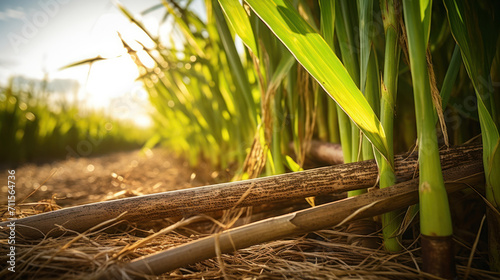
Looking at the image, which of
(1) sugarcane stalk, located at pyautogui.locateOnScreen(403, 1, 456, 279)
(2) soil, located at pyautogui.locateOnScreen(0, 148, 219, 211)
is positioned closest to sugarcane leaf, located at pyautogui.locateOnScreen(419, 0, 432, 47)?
(1) sugarcane stalk, located at pyautogui.locateOnScreen(403, 1, 456, 279)

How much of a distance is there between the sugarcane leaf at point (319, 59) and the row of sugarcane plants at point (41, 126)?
3.30 meters

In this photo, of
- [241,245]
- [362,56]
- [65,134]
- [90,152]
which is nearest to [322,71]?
[362,56]

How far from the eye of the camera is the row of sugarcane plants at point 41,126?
8.75 feet

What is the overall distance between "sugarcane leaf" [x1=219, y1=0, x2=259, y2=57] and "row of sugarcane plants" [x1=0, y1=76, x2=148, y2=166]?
3.14 metres

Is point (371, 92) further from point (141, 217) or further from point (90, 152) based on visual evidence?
point (90, 152)

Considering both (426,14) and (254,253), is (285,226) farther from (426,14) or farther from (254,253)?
(426,14)

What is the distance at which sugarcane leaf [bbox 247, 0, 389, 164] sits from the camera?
17.3 inches

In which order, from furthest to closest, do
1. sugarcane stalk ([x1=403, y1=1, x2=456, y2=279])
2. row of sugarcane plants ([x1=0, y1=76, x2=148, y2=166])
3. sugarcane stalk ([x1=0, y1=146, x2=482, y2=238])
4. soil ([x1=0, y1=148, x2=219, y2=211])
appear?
row of sugarcane plants ([x1=0, y1=76, x2=148, y2=166])
soil ([x1=0, y1=148, x2=219, y2=211])
sugarcane stalk ([x1=0, y1=146, x2=482, y2=238])
sugarcane stalk ([x1=403, y1=1, x2=456, y2=279])

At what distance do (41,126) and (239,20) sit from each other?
3.48m

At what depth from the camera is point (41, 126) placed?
3.05 metres

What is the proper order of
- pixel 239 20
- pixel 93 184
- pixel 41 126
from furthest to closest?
pixel 41 126
pixel 93 184
pixel 239 20

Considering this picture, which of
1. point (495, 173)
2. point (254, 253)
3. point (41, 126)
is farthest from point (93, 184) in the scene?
point (41, 126)

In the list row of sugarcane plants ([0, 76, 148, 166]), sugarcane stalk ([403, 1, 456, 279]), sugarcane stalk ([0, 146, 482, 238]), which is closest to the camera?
sugarcane stalk ([403, 1, 456, 279])

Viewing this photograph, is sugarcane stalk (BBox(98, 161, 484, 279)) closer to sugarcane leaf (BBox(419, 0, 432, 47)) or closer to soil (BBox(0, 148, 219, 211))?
sugarcane leaf (BBox(419, 0, 432, 47))
